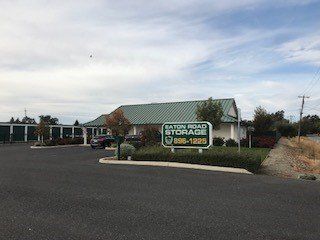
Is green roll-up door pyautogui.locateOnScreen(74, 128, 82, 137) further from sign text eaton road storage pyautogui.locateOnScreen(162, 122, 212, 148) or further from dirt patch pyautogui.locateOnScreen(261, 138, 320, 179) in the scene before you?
sign text eaton road storage pyautogui.locateOnScreen(162, 122, 212, 148)

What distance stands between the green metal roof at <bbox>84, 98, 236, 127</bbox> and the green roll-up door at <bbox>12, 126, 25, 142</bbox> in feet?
44.9

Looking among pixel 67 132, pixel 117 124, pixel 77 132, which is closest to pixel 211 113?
pixel 117 124

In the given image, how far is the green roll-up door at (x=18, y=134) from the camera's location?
58.8 m

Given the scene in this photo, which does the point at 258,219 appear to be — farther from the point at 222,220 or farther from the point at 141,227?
the point at 141,227

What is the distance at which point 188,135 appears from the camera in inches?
888

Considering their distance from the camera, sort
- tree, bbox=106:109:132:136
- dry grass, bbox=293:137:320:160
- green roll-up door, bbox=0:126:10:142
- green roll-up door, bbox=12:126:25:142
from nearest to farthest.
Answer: dry grass, bbox=293:137:320:160, tree, bbox=106:109:132:136, green roll-up door, bbox=0:126:10:142, green roll-up door, bbox=12:126:25:142

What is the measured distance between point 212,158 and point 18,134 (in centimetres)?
4743

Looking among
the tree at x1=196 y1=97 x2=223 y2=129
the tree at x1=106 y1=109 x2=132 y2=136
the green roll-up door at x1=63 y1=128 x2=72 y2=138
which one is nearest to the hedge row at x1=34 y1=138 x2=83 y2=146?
the tree at x1=106 y1=109 x2=132 y2=136

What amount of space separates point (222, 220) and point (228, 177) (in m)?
6.95

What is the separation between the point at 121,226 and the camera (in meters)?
7.60

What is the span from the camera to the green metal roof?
4644 centimetres

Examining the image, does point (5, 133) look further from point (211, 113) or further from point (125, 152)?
point (125, 152)

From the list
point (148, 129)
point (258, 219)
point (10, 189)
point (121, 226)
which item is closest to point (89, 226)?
point (121, 226)

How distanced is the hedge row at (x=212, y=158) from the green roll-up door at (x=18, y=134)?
1667 inches
